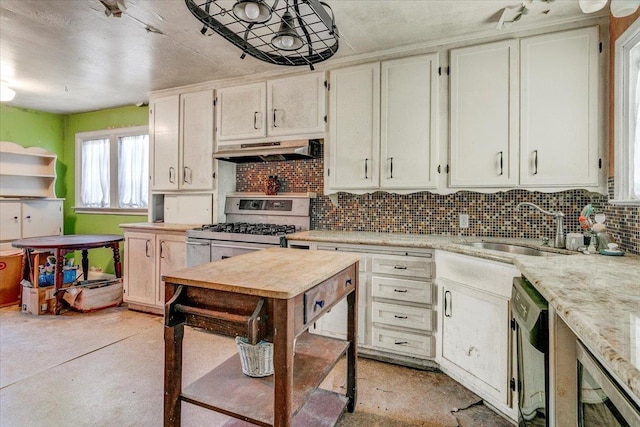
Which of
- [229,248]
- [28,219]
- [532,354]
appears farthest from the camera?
[28,219]

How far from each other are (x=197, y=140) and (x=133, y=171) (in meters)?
1.64

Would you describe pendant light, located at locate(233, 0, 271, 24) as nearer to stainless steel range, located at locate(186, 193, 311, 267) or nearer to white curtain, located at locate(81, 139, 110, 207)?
stainless steel range, located at locate(186, 193, 311, 267)

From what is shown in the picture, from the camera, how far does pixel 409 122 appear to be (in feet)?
9.14

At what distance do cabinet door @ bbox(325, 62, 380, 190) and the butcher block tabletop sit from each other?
1244 mm

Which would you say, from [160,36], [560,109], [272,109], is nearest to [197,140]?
[272,109]

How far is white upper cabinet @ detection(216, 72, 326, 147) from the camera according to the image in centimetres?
313

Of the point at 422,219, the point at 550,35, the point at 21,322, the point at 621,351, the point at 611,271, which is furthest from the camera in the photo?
the point at 21,322

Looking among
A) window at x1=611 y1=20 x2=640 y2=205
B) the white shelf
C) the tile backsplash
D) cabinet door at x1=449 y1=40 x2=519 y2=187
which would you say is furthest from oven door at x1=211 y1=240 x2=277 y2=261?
the white shelf

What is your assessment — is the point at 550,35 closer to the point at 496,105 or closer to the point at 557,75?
the point at 557,75

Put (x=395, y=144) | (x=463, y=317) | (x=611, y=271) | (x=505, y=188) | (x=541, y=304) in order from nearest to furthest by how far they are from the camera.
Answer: (x=541, y=304) < (x=611, y=271) < (x=463, y=317) < (x=505, y=188) < (x=395, y=144)

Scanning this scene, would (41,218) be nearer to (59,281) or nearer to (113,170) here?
(113,170)

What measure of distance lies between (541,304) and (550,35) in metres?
2.07

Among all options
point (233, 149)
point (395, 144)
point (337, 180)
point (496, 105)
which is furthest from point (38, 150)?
point (496, 105)

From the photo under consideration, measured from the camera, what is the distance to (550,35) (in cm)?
237
